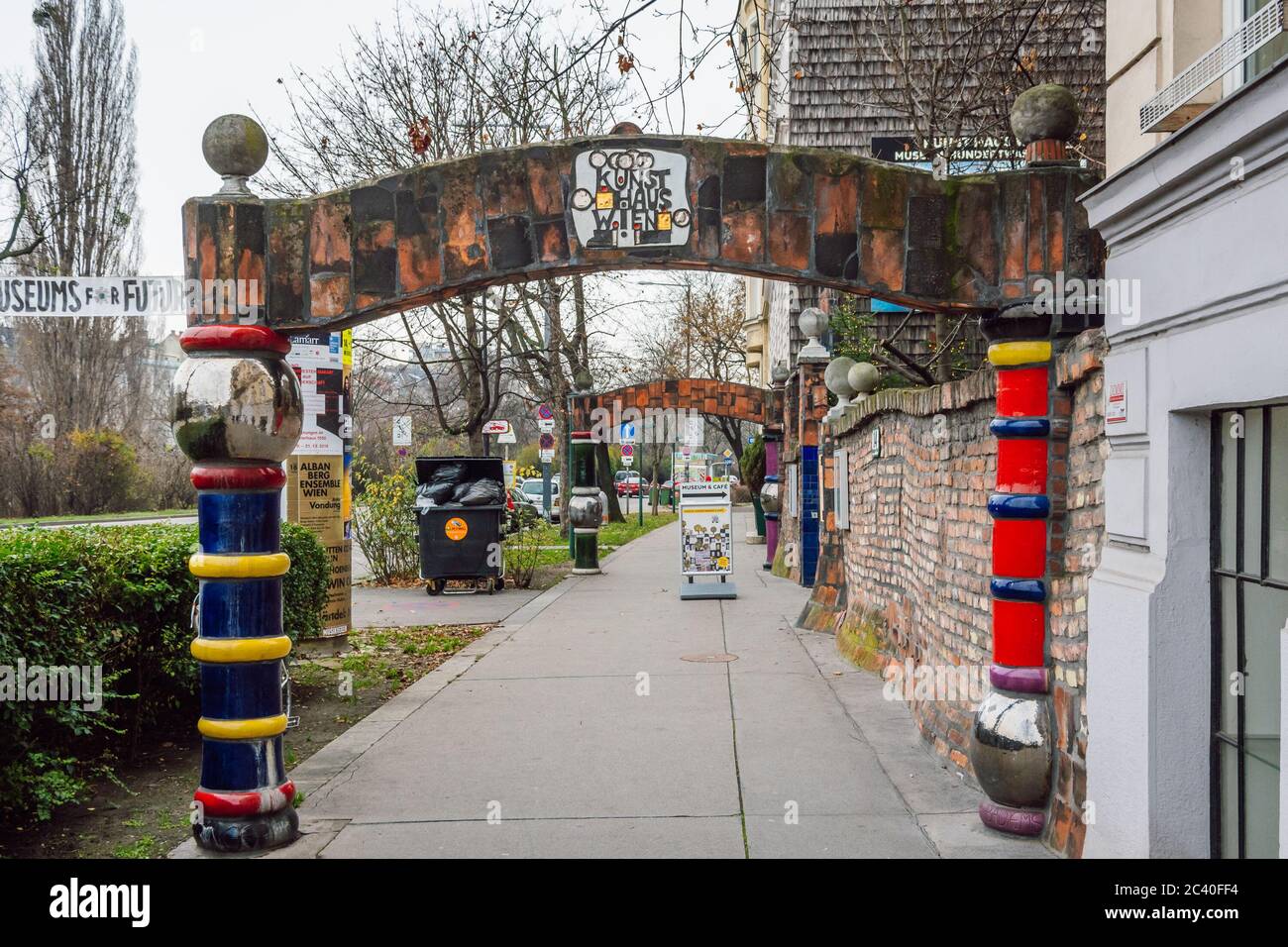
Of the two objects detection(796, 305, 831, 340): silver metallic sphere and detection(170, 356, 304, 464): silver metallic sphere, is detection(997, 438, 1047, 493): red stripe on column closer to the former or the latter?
detection(170, 356, 304, 464): silver metallic sphere

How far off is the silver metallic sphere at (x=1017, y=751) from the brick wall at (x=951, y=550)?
7 centimetres

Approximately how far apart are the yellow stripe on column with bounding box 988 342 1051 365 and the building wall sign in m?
1.44

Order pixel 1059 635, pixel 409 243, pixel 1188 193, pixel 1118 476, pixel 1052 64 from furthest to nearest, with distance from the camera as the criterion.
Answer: pixel 1052 64 < pixel 409 243 < pixel 1059 635 < pixel 1118 476 < pixel 1188 193

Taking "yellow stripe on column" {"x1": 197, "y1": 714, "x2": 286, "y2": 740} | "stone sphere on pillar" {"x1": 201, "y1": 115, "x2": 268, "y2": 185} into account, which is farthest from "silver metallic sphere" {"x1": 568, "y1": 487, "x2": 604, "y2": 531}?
"yellow stripe on column" {"x1": 197, "y1": 714, "x2": 286, "y2": 740}

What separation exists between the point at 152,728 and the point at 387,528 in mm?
9780

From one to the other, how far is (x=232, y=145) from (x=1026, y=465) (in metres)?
3.75

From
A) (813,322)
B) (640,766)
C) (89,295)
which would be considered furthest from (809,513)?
(89,295)

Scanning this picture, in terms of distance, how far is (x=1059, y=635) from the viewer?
487 centimetres

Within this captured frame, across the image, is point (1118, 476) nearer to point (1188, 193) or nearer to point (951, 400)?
point (1188, 193)

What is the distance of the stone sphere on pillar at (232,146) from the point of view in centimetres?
524

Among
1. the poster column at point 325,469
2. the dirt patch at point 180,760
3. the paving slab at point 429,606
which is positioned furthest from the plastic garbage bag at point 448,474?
the poster column at point 325,469

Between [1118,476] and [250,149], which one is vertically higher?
[250,149]

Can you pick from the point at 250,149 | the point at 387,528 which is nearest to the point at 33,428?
the point at 387,528

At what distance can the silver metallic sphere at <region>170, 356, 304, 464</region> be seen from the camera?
196 inches
